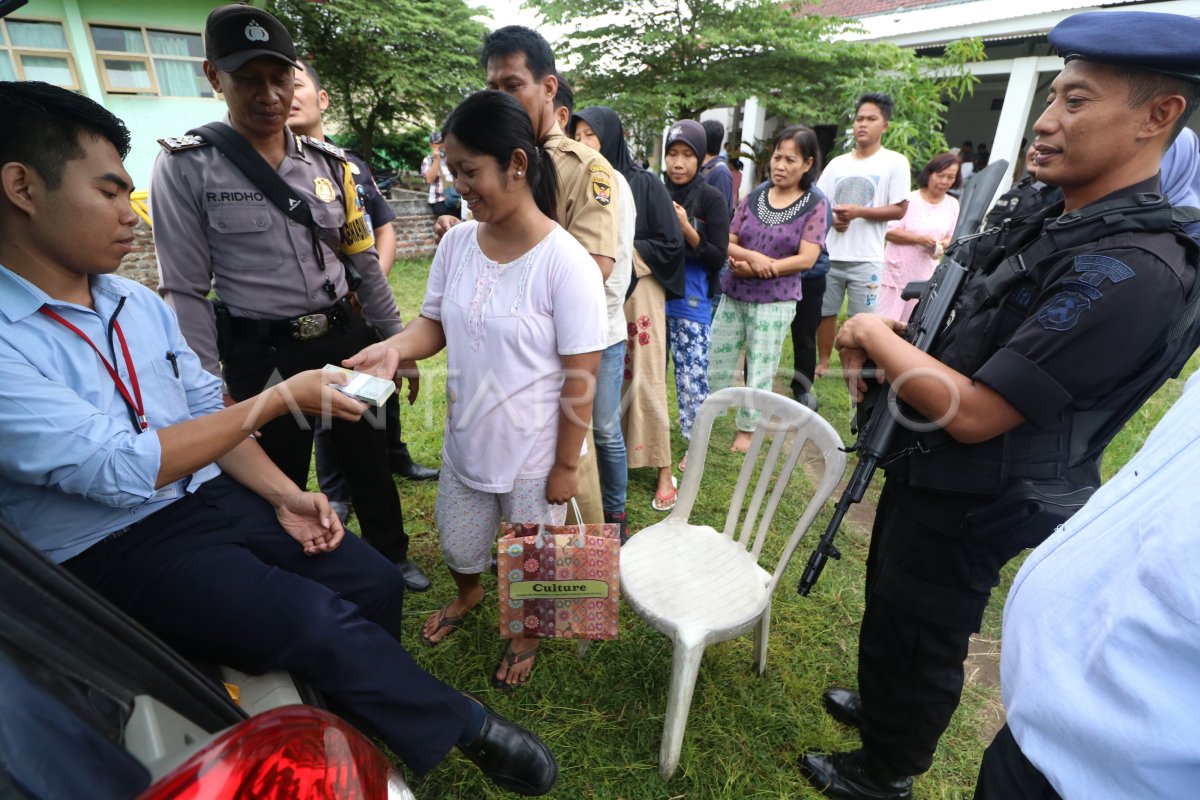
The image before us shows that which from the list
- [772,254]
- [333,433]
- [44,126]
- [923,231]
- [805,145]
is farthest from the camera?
[923,231]

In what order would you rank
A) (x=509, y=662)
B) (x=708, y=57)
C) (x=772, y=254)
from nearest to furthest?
(x=509, y=662) → (x=772, y=254) → (x=708, y=57)

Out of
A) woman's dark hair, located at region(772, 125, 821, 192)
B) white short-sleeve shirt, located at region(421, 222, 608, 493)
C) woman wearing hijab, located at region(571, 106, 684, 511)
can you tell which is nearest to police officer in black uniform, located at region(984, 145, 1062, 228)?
white short-sleeve shirt, located at region(421, 222, 608, 493)

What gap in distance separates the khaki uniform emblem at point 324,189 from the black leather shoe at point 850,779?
2.70 meters

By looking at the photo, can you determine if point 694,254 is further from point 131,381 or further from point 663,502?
point 131,381

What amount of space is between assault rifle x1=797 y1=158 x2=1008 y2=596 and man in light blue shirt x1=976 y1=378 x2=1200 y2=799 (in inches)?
26.3

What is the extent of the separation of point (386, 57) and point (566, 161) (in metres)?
15.2

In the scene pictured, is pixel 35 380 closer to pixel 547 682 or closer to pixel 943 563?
pixel 547 682

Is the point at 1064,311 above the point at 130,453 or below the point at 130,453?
above

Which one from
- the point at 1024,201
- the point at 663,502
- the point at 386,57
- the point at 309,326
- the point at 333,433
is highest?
the point at 386,57

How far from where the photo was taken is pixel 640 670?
2.28 m

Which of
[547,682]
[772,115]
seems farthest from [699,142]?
[772,115]

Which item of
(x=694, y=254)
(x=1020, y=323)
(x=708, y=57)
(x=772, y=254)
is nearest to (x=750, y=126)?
(x=708, y=57)

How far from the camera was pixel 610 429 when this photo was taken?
8.95 ft

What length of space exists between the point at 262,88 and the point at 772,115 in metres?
16.1
